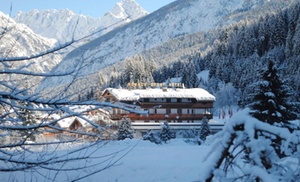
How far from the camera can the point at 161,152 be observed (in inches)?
763

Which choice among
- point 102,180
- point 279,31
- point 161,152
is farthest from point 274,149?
point 279,31

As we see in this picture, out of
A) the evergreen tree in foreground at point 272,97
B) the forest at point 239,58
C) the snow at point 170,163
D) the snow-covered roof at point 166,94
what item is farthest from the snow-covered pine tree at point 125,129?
the forest at point 239,58

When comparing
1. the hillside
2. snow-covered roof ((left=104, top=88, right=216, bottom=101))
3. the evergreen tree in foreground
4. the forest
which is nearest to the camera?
the hillside

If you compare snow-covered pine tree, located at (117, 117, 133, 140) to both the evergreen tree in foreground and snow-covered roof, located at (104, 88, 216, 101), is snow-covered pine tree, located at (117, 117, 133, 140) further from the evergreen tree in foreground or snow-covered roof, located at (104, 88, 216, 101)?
the evergreen tree in foreground

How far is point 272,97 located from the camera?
1573cm

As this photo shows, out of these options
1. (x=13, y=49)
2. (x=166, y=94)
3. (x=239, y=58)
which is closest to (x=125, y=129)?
(x=166, y=94)

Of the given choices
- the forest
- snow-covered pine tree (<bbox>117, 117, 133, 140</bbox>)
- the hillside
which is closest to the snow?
the hillside

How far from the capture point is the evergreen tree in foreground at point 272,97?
15656 millimetres

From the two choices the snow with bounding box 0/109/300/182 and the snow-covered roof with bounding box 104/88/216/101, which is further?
the snow-covered roof with bounding box 104/88/216/101

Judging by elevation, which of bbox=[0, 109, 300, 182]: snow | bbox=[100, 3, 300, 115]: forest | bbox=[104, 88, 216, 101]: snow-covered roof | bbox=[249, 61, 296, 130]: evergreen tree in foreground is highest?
bbox=[100, 3, 300, 115]: forest

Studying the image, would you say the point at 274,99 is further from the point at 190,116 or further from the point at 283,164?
the point at 190,116

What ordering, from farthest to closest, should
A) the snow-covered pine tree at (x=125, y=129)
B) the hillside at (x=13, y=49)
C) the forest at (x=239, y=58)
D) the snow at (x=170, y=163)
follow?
Answer: 1. the forest at (x=239, y=58)
2. the snow-covered pine tree at (x=125, y=129)
3. the hillside at (x=13, y=49)
4. the snow at (x=170, y=163)

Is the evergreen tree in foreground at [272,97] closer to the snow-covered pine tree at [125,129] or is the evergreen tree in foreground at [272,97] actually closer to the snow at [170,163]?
the snow at [170,163]

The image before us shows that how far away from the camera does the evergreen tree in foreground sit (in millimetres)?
15656
